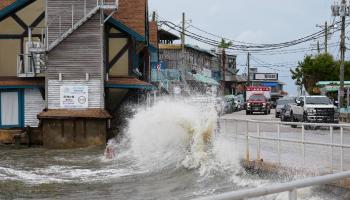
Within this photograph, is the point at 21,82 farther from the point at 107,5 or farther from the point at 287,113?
the point at 287,113

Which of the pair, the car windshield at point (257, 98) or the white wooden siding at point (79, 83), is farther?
the car windshield at point (257, 98)

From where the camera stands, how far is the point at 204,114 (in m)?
23.1

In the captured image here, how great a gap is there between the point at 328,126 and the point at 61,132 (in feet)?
61.0

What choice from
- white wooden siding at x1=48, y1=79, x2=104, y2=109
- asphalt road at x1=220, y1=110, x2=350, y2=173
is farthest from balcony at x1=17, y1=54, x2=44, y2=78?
asphalt road at x1=220, y1=110, x2=350, y2=173

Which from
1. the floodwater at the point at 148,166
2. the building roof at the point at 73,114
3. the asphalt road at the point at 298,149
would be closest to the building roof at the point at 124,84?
the building roof at the point at 73,114

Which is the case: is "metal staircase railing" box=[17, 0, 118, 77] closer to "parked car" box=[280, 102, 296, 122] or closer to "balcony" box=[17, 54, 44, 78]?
"balcony" box=[17, 54, 44, 78]

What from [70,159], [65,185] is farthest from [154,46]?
[65,185]

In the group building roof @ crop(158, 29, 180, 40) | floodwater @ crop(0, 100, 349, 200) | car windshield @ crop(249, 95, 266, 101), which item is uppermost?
building roof @ crop(158, 29, 180, 40)

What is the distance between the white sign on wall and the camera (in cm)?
3137

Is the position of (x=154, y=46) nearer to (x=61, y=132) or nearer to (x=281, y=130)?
(x=61, y=132)

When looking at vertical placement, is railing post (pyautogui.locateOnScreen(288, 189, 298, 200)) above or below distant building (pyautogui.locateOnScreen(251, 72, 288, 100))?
below

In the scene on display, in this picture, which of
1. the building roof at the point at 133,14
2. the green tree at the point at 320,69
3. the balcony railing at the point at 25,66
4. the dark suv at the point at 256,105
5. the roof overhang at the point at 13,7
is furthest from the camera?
the green tree at the point at 320,69

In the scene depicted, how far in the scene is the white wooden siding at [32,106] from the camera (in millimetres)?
33281

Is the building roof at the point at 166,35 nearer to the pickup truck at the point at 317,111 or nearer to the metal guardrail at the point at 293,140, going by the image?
the pickup truck at the point at 317,111
